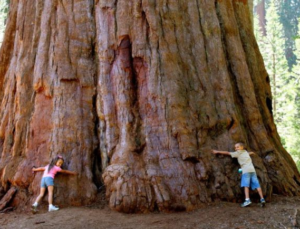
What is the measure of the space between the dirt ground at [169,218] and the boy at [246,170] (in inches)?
7.9

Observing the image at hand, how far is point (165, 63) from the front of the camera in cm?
567

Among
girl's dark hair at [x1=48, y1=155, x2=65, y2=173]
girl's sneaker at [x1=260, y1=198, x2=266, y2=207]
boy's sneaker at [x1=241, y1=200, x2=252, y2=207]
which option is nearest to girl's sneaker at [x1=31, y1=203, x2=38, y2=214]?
girl's dark hair at [x1=48, y1=155, x2=65, y2=173]

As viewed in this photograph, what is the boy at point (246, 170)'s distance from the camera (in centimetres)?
518

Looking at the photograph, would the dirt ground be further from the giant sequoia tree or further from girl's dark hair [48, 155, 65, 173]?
girl's dark hair [48, 155, 65, 173]

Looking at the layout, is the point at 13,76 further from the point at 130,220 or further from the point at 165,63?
the point at 130,220

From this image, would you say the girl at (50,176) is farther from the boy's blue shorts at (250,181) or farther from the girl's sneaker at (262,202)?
the girl's sneaker at (262,202)

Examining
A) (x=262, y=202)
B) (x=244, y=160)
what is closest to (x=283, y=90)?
(x=244, y=160)

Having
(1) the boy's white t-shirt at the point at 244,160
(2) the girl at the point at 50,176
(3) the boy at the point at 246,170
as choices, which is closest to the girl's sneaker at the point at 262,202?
(3) the boy at the point at 246,170

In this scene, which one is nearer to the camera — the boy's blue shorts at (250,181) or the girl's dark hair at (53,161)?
the boy's blue shorts at (250,181)

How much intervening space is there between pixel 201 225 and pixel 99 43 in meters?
3.52

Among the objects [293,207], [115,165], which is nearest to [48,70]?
[115,165]

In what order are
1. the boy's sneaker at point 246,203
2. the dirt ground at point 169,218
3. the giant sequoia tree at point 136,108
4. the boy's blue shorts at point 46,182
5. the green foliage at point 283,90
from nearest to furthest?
the dirt ground at point 169,218, the boy's sneaker at point 246,203, the giant sequoia tree at point 136,108, the boy's blue shorts at point 46,182, the green foliage at point 283,90

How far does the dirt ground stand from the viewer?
4.35 m

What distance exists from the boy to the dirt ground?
0.66 ft
